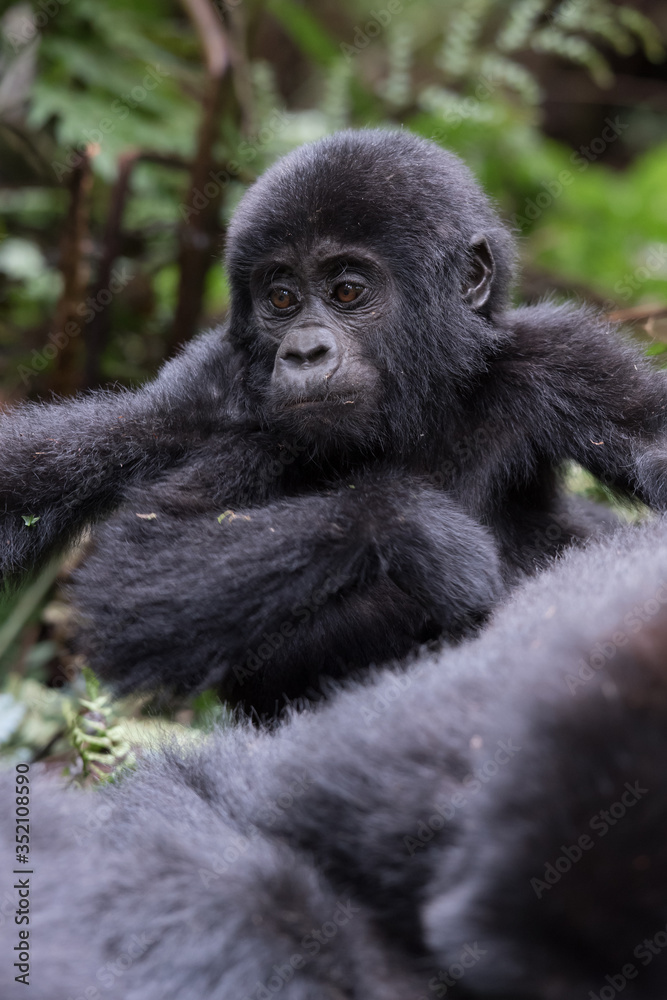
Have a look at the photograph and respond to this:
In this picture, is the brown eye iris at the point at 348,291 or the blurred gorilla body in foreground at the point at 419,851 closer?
the blurred gorilla body in foreground at the point at 419,851

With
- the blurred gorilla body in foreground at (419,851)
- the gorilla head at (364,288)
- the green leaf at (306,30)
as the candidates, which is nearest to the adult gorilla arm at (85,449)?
the gorilla head at (364,288)

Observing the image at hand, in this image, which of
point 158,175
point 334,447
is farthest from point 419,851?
point 158,175

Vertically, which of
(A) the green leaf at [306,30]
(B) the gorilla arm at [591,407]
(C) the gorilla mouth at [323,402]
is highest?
(A) the green leaf at [306,30]

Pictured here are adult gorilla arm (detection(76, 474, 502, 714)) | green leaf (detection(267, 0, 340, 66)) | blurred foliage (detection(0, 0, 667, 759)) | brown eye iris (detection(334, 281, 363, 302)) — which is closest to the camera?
adult gorilla arm (detection(76, 474, 502, 714))

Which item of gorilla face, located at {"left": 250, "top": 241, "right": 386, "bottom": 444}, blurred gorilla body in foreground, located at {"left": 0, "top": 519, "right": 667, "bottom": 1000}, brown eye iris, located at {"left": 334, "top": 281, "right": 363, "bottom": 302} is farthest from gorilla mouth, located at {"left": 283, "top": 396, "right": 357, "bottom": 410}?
blurred gorilla body in foreground, located at {"left": 0, "top": 519, "right": 667, "bottom": 1000}

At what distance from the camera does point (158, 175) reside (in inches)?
198

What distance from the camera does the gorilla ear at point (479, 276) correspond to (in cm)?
272

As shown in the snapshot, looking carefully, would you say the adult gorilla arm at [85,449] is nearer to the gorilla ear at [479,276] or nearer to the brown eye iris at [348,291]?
the brown eye iris at [348,291]

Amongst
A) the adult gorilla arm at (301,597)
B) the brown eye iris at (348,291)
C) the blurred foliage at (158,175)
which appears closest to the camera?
the adult gorilla arm at (301,597)

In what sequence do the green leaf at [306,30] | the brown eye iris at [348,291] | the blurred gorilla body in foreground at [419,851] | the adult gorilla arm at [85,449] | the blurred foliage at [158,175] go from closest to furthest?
the blurred gorilla body in foreground at [419,851]
the adult gorilla arm at [85,449]
the brown eye iris at [348,291]
the blurred foliage at [158,175]
the green leaf at [306,30]

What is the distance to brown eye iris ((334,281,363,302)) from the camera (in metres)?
2.65

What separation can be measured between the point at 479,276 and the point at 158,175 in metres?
2.87

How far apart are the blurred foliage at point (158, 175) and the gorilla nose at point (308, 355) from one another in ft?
3.75

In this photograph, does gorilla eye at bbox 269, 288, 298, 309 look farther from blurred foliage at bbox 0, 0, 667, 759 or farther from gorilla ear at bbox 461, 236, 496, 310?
blurred foliage at bbox 0, 0, 667, 759
